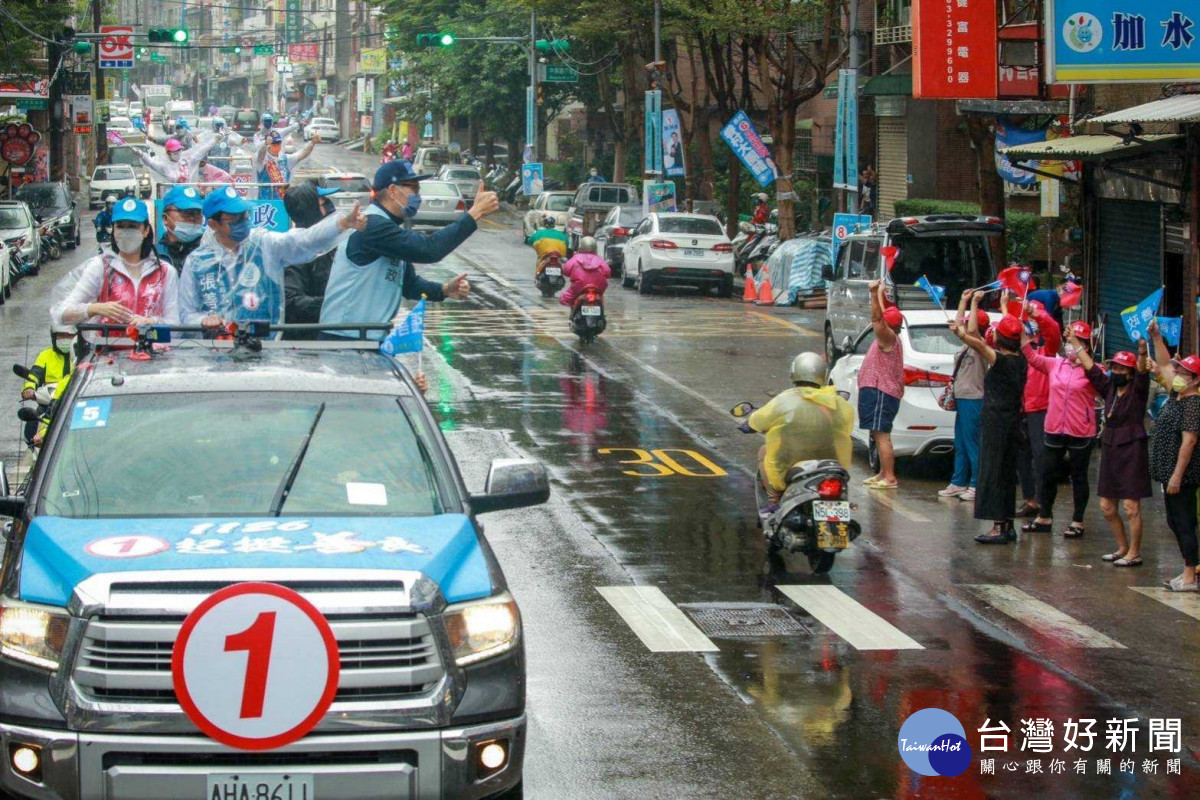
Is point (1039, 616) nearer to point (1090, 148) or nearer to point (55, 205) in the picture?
point (1090, 148)

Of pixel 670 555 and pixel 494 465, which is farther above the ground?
pixel 494 465

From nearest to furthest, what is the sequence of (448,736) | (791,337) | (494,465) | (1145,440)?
(448,736)
(494,465)
(1145,440)
(791,337)

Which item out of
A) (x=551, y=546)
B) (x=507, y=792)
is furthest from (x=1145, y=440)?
(x=507, y=792)

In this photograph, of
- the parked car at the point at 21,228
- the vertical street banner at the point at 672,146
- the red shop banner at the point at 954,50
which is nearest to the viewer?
the red shop banner at the point at 954,50

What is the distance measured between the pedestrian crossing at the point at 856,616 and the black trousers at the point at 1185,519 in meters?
0.29

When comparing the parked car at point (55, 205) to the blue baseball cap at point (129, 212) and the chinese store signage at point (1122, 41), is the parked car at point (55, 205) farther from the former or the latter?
the blue baseball cap at point (129, 212)

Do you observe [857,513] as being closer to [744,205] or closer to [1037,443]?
[1037,443]

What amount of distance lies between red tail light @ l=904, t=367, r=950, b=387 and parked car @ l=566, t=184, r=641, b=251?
27639mm

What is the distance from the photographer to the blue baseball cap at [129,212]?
923cm

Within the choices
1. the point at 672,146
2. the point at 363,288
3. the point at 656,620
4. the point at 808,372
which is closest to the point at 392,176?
the point at 363,288

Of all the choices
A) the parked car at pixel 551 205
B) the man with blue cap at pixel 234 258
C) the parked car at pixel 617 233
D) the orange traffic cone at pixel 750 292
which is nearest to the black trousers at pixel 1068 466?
the man with blue cap at pixel 234 258

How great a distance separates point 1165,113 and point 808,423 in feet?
24.1

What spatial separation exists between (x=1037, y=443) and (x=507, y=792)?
893 centimetres

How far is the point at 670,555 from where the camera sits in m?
12.3
